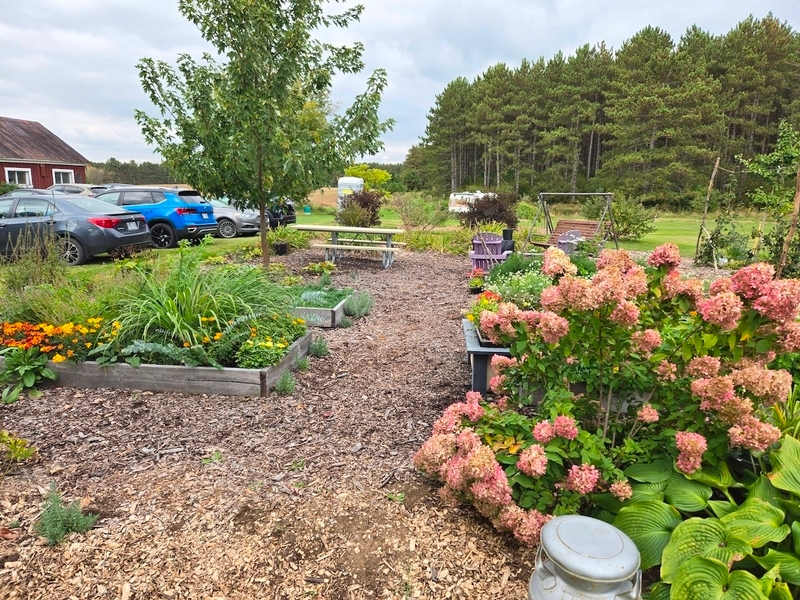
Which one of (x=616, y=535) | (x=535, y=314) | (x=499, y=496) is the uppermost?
(x=535, y=314)

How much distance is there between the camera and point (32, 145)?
2650 cm

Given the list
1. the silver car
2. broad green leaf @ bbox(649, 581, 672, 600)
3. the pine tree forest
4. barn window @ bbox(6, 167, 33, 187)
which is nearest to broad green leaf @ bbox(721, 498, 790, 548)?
broad green leaf @ bbox(649, 581, 672, 600)

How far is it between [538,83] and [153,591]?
39148mm

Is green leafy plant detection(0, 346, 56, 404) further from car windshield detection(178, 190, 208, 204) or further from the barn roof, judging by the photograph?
the barn roof

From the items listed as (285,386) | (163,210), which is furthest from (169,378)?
(163,210)

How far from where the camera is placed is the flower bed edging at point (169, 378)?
3.38 meters

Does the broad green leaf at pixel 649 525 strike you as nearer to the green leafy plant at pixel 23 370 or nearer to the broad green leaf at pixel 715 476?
the broad green leaf at pixel 715 476

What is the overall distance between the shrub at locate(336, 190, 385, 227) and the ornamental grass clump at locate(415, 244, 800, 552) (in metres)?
10.3

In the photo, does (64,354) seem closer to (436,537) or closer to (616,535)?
(436,537)

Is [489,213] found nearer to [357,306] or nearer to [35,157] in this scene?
[357,306]

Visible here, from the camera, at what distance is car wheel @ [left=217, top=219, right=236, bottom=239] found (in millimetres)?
14109

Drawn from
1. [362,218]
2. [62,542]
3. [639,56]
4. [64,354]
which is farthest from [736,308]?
[639,56]

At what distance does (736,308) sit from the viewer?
1.62m

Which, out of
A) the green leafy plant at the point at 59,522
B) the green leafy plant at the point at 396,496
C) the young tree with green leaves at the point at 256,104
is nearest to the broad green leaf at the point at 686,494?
the green leafy plant at the point at 396,496
